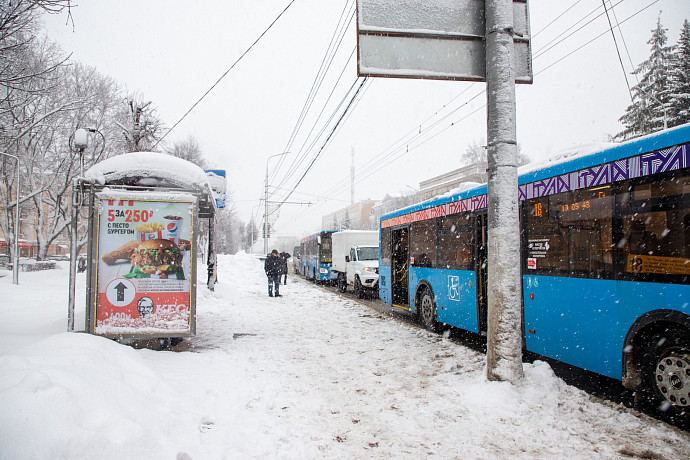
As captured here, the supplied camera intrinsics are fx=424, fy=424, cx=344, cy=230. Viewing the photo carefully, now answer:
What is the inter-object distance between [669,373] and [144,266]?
6736 millimetres

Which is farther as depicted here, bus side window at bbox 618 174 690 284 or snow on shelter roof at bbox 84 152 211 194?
snow on shelter roof at bbox 84 152 211 194

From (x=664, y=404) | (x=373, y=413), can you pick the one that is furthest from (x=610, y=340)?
(x=373, y=413)

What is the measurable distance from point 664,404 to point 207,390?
4771 millimetres

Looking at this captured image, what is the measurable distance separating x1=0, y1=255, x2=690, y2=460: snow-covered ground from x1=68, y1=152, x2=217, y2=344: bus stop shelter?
66 cm

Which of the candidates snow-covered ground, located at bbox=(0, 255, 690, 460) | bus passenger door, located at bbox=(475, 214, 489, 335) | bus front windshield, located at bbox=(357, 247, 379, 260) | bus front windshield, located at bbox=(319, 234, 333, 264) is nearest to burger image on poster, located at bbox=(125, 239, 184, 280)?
snow-covered ground, located at bbox=(0, 255, 690, 460)

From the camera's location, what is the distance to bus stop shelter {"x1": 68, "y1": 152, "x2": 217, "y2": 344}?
632 centimetres

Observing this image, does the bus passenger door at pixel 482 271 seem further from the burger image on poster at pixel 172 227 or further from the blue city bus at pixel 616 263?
the burger image on poster at pixel 172 227

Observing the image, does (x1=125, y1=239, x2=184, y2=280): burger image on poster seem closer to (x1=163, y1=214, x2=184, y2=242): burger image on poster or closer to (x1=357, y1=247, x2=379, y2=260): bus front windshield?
(x1=163, y1=214, x2=184, y2=242): burger image on poster

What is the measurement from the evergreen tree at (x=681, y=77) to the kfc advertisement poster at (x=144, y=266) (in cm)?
2666

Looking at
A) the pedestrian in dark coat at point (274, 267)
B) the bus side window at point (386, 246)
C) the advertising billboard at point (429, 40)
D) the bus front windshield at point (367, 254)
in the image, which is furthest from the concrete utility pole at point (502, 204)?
the bus front windshield at point (367, 254)

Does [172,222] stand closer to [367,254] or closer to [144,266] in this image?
[144,266]

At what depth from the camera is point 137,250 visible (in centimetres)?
647

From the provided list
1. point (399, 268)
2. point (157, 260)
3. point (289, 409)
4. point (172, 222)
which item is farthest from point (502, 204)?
point (399, 268)

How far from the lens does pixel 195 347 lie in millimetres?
7211
